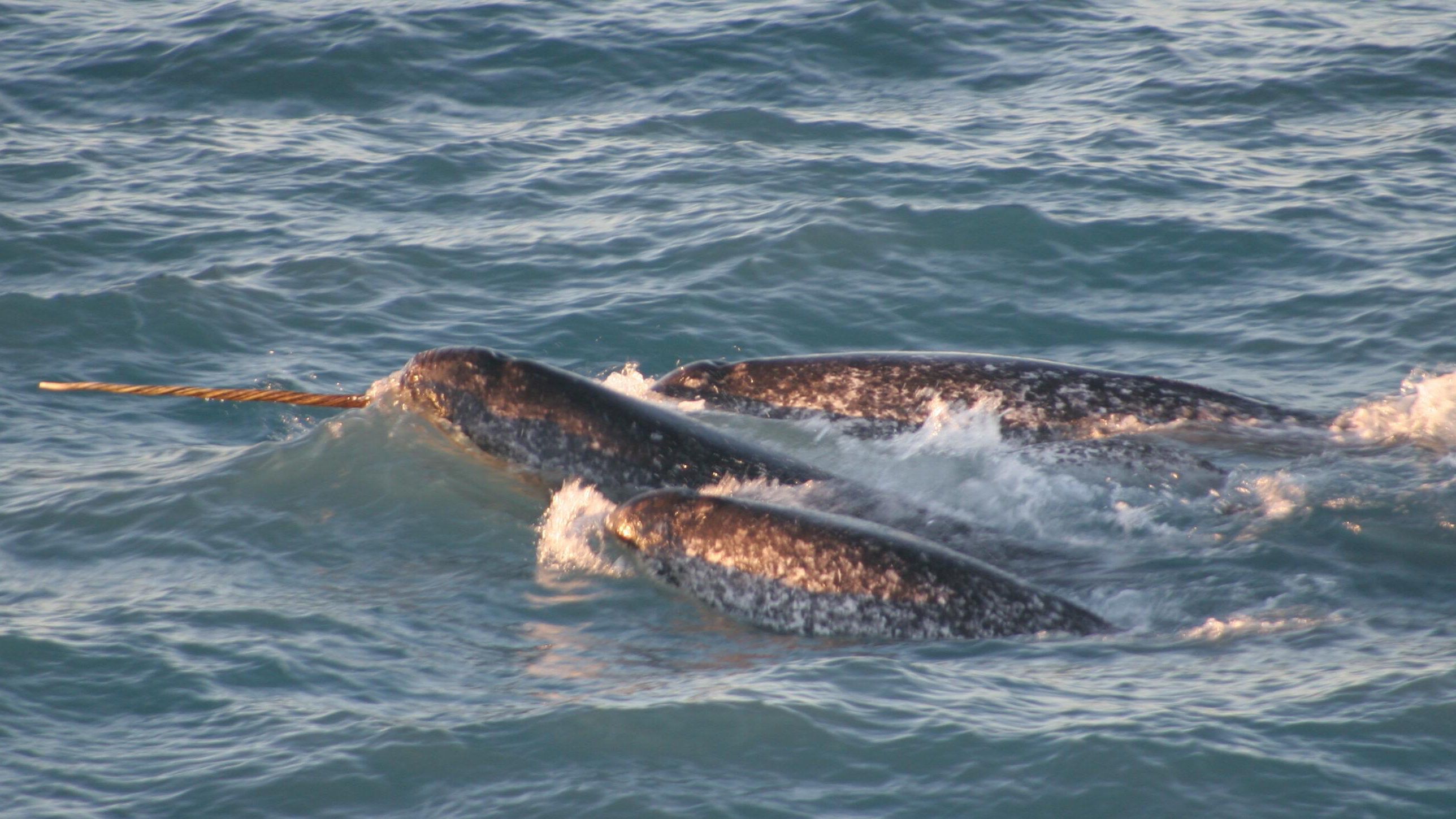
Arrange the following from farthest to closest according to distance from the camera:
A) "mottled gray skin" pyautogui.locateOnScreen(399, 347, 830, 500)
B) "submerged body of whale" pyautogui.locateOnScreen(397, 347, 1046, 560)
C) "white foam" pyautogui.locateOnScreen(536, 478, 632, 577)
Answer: "mottled gray skin" pyautogui.locateOnScreen(399, 347, 830, 500) → "submerged body of whale" pyautogui.locateOnScreen(397, 347, 1046, 560) → "white foam" pyautogui.locateOnScreen(536, 478, 632, 577)

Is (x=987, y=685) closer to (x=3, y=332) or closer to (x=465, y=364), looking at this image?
(x=465, y=364)

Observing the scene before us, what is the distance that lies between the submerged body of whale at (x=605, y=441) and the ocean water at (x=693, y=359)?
0.31 metres

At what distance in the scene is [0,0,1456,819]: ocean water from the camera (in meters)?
7.06

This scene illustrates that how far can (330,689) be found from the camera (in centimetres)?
782

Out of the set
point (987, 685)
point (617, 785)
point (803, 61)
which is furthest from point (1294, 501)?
point (803, 61)

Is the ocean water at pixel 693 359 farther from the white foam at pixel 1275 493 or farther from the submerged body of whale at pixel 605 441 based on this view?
the submerged body of whale at pixel 605 441

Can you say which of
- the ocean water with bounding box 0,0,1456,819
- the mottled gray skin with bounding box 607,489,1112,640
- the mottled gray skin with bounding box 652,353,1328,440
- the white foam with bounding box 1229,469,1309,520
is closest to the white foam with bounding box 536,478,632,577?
the ocean water with bounding box 0,0,1456,819

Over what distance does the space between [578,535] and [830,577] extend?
6.12ft

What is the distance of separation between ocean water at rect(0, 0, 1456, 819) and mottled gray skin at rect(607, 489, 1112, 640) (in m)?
0.19

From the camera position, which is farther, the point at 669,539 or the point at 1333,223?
the point at 1333,223

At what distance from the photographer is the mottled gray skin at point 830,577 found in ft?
27.9

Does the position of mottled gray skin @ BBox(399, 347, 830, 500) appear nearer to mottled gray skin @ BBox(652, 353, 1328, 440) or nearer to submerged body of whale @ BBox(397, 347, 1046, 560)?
submerged body of whale @ BBox(397, 347, 1046, 560)

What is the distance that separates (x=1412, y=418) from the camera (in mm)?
11375

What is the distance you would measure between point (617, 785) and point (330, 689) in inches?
73.5
